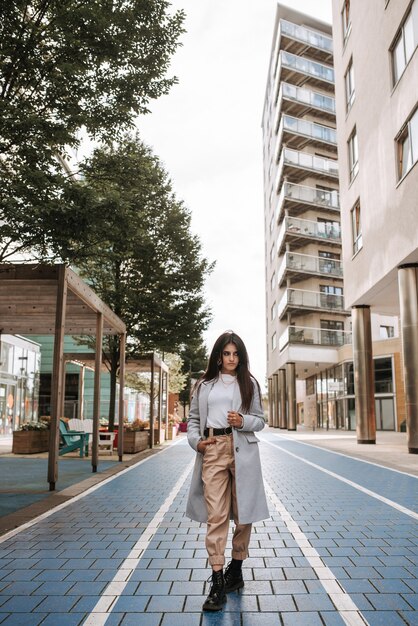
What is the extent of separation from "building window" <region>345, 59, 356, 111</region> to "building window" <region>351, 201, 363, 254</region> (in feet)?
15.2

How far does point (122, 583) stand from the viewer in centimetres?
442

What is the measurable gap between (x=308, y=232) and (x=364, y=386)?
2334 cm

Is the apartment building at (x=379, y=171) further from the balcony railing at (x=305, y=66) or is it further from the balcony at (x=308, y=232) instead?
the balcony railing at (x=305, y=66)

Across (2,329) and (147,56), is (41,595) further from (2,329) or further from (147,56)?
(2,329)

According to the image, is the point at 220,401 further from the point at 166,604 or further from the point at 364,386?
the point at 364,386

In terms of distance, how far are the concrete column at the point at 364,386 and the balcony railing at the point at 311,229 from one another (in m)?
21.3

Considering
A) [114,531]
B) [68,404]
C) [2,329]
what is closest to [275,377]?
[68,404]

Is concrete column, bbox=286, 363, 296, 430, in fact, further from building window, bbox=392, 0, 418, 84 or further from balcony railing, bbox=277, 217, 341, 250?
building window, bbox=392, 0, 418, 84

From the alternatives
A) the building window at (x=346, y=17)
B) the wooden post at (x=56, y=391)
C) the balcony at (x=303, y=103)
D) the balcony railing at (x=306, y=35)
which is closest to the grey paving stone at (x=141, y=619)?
the wooden post at (x=56, y=391)

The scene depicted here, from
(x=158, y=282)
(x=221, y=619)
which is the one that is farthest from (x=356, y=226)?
(x=221, y=619)

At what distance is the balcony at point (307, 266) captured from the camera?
4275 centimetres

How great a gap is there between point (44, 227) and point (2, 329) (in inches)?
284

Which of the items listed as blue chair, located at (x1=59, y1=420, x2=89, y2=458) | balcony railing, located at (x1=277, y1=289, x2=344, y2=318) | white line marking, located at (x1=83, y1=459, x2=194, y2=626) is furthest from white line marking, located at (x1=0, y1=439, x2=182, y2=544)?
balcony railing, located at (x1=277, y1=289, x2=344, y2=318)

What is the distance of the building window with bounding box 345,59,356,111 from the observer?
82.0 feet
